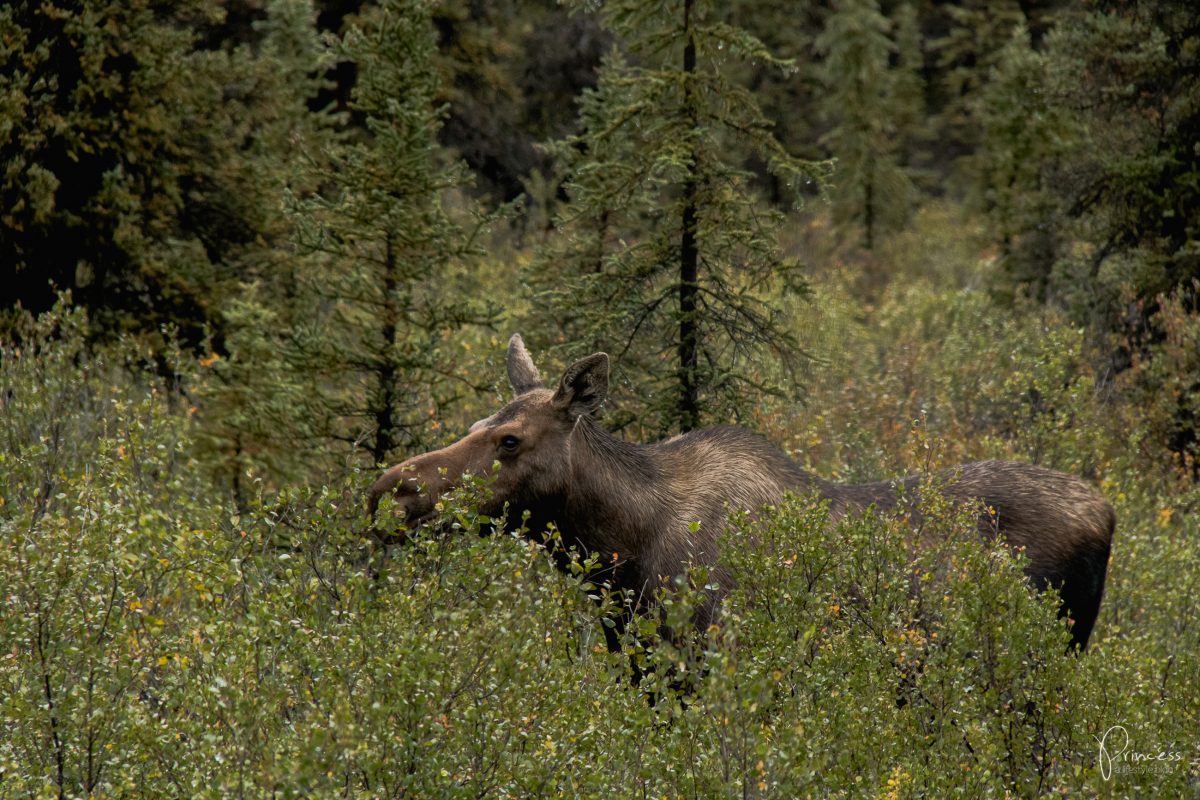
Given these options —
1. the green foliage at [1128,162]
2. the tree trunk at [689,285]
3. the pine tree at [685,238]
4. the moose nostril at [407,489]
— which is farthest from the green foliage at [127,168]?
the green foliage at [1128,162]

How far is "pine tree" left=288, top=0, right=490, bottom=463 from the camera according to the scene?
973 centimetres

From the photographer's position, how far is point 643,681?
17.7 feet

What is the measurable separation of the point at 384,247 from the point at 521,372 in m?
2.51

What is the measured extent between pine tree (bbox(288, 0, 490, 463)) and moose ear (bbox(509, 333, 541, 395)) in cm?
173

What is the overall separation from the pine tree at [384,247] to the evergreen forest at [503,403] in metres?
0.04

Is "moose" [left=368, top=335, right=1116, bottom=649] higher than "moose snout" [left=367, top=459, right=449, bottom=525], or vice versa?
"moose snout" [left=367, top=459, right=449, bottom=525]

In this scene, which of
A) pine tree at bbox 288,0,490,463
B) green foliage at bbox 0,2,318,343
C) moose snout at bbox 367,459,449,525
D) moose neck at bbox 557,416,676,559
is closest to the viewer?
moose snout at bbox 367,459,449,525

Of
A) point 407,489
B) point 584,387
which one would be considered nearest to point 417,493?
point 407,489

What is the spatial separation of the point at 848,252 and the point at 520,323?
20066 mm

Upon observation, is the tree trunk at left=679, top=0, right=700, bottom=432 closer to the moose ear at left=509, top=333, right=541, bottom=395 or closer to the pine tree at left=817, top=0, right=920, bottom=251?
the moose ear at left=509, top=333, right=541, bottom=395

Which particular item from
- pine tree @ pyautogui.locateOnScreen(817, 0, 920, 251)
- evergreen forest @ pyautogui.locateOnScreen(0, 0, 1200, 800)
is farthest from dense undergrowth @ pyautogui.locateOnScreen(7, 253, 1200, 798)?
pine tree @ pyautogui.locateOnScreen(817, 0, 920, 251)

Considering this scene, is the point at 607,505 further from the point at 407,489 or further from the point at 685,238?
the point at 685,238

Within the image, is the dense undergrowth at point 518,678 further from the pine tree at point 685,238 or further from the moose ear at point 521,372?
the pine tree at point 685,238

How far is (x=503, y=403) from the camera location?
9.59m
